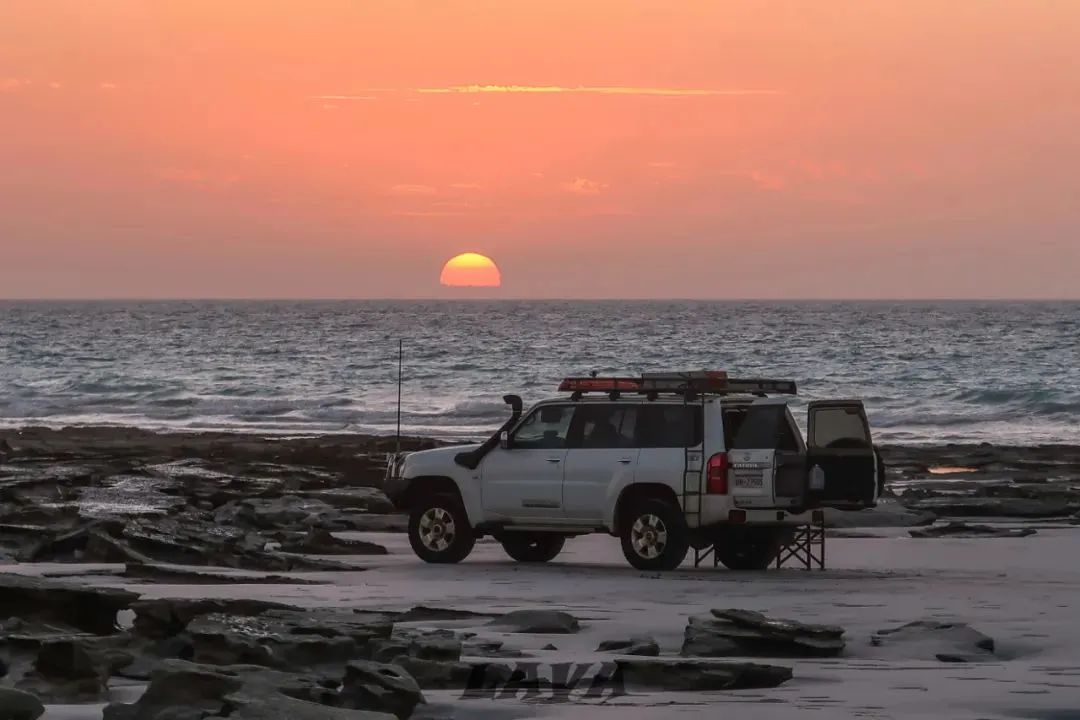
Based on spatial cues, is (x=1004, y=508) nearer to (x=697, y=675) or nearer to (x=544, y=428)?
(x=544, y=428)

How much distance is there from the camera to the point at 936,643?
1294 centimetres

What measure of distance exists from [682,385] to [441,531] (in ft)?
10.6

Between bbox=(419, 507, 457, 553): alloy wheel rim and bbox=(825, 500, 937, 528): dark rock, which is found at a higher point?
bbox=(419, 507, 457, 553): alloy wheel rim

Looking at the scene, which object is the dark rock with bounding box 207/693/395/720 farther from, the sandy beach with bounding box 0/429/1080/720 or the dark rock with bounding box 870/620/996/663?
the dark rock with bounding box 870/620/996/663

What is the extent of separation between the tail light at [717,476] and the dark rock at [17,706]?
10.3m

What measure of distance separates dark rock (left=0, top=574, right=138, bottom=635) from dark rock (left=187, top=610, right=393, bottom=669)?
955 millimetres

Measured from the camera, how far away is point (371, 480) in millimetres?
33219

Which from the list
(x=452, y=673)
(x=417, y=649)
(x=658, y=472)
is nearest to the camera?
(x=452, y=673)

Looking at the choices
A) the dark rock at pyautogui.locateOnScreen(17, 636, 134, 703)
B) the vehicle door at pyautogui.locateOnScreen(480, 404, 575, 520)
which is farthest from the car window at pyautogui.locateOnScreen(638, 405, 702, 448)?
the dark rock at pyautogui.locateOnScreen(17, 636, 134, 703)

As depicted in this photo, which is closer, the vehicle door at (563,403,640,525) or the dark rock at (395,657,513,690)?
the dark rock at (395,657,513,690)

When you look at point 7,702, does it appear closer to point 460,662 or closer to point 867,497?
point 460,662

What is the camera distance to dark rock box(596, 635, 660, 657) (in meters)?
12.6

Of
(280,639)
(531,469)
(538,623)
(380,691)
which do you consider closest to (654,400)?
(531,469)

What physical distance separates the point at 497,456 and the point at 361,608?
5321mm
